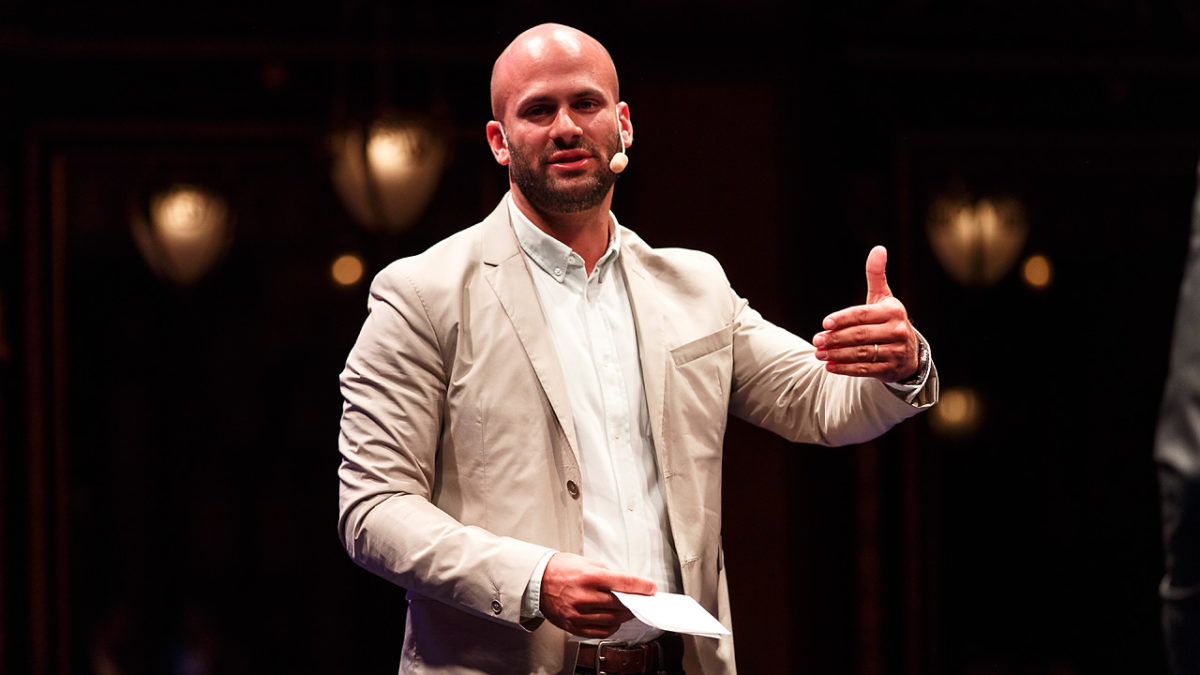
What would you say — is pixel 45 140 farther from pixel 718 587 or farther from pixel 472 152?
pixel 718 587

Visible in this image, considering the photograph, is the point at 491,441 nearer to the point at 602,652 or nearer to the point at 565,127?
the point at 602,652

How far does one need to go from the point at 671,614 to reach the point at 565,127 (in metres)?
0.76

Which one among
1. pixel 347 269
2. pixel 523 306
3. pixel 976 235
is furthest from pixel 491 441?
pixel 976 235

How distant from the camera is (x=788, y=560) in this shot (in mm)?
4027

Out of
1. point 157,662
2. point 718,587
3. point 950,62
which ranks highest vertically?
point 950,62

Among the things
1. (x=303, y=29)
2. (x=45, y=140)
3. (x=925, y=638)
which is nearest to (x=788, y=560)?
(x=925, y=638)

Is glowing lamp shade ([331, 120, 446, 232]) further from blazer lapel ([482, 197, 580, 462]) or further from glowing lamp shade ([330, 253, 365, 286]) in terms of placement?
blazer lapel ([482, 197, 580, 462])

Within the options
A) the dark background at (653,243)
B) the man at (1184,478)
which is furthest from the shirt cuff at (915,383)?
the dark background at (653,243)

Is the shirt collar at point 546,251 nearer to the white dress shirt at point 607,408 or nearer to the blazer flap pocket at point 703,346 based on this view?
the white dress shirt at point 607,408

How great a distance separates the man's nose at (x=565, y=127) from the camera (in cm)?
184

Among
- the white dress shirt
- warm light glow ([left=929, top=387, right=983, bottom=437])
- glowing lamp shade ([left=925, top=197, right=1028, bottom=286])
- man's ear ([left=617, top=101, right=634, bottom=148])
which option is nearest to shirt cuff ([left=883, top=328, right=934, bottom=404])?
the white dress shirt

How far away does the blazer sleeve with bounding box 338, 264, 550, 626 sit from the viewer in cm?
161

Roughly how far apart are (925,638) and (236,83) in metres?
3.18

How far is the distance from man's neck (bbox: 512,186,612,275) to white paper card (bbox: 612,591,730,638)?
1.89ft
